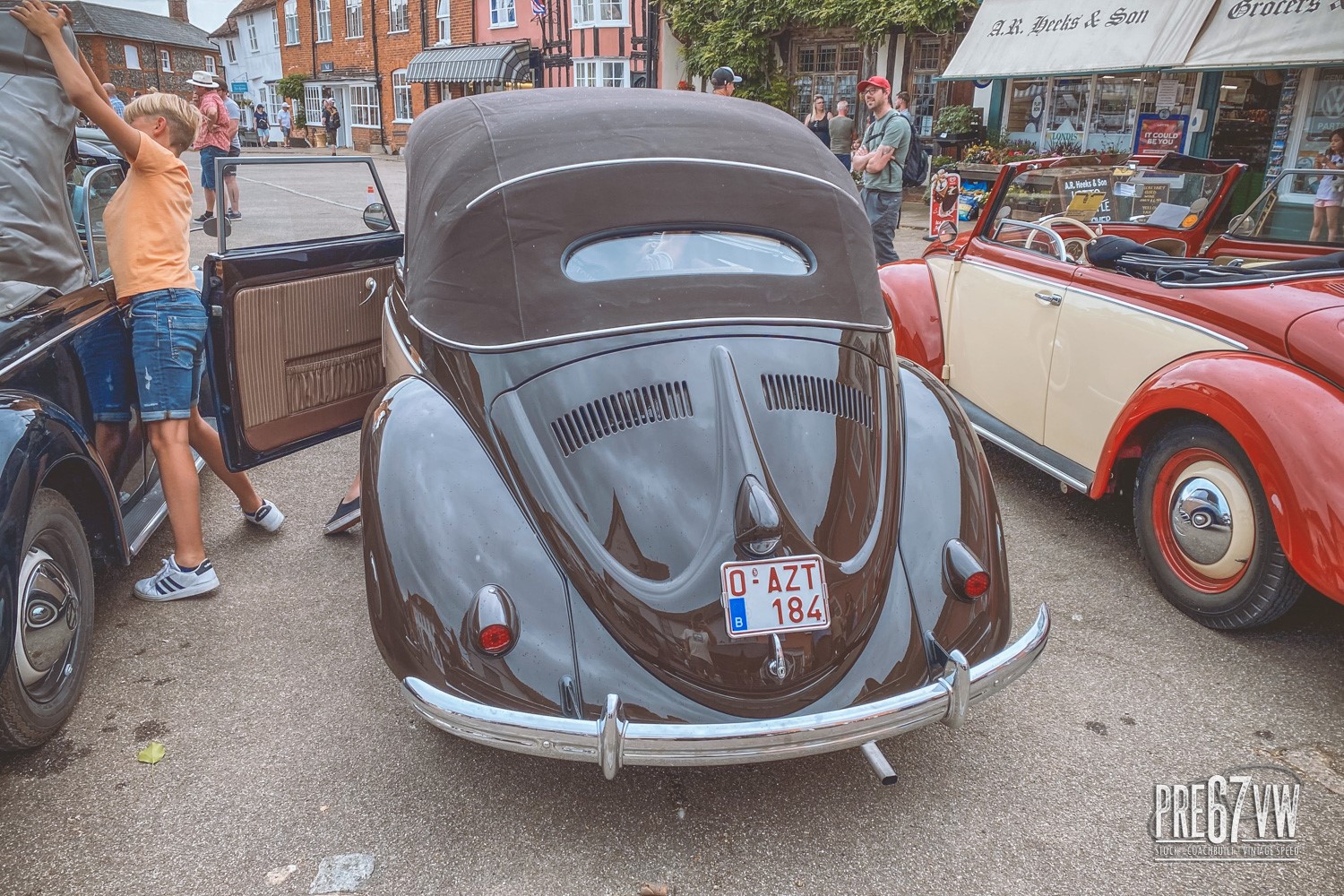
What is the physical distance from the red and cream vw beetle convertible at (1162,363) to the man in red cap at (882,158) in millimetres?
3143

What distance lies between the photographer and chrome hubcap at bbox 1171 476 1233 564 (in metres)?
3.29

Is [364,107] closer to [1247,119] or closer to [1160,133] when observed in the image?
[1160,133]

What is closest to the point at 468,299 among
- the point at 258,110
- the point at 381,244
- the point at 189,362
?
the point at 189,362

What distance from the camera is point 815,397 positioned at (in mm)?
2637

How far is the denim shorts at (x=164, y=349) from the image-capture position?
3.40 metres

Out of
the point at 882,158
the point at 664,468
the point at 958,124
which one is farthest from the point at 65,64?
the point at 958,124

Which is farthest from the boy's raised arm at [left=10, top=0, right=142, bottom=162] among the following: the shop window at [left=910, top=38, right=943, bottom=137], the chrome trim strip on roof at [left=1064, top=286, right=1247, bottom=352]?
the shop window at [left=910, top=38, right=943, bottom=137]

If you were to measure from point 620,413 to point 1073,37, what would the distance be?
13993 mm

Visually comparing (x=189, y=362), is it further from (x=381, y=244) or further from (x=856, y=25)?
(x=856, y=25)

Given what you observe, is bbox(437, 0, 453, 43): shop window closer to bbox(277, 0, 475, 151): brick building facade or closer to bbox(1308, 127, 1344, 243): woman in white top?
bbox(277, 0, 475, 151): brick building facade

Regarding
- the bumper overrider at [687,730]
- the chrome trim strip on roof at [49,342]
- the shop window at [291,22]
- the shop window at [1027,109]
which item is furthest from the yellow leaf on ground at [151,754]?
the shop window at [291,22]

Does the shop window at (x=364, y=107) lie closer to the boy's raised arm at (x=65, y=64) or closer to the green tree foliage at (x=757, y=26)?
the green tree foliage at (x=757, y=26)

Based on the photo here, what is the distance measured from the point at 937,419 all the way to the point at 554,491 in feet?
4.06

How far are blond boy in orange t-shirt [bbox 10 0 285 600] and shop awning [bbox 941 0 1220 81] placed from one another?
12486 millimetres
